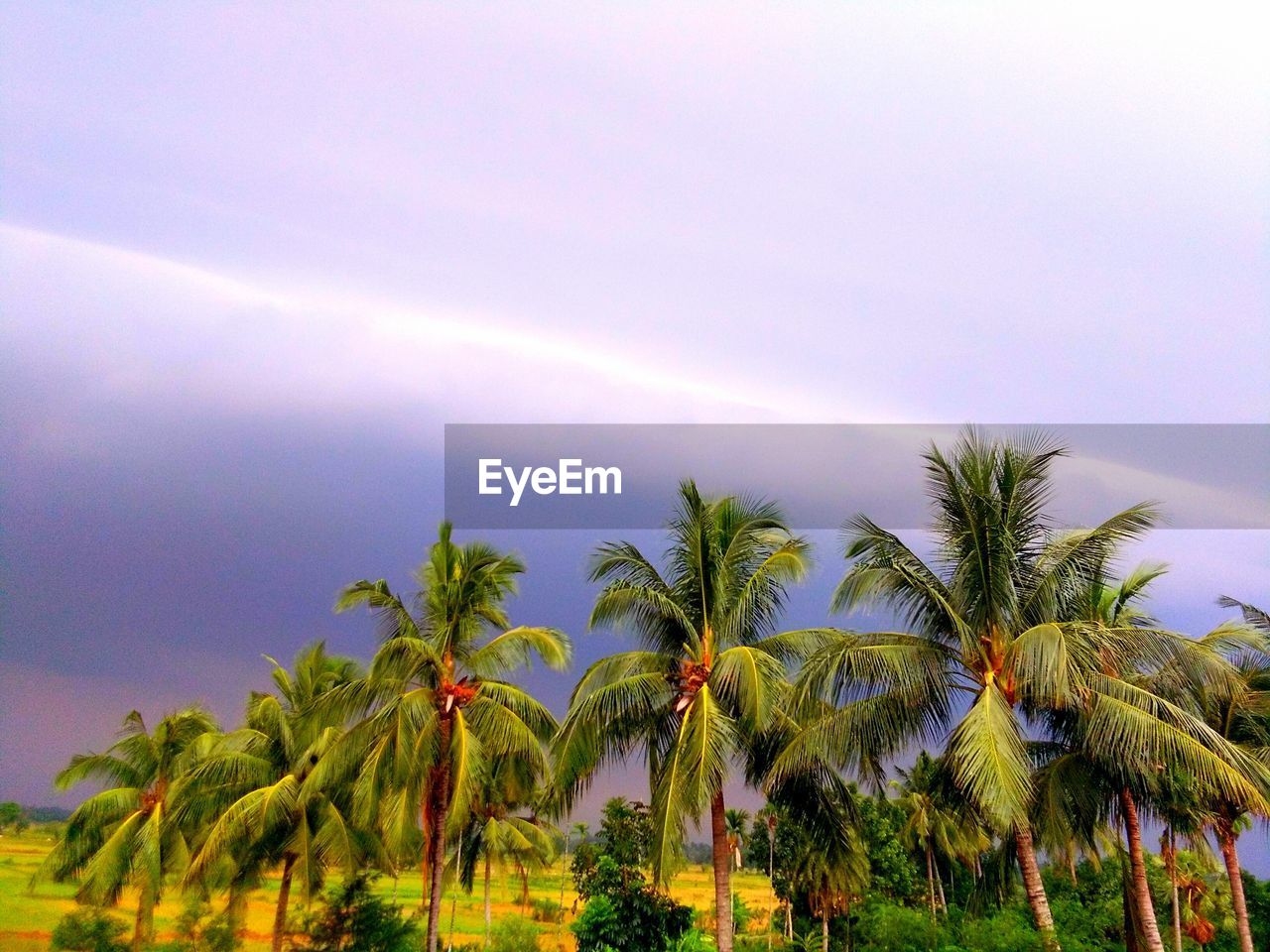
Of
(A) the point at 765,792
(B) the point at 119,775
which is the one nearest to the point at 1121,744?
(A) the point at 765,792

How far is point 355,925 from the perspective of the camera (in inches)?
1081

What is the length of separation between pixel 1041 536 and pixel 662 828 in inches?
338

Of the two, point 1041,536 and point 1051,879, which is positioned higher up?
point 1041,536

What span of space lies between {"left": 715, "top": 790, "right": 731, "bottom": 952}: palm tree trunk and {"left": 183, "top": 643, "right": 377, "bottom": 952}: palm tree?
993cm

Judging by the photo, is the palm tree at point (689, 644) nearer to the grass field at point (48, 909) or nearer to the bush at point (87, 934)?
the grass field at point (48, 909)

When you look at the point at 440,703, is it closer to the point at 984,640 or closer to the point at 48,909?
the point at 984,640

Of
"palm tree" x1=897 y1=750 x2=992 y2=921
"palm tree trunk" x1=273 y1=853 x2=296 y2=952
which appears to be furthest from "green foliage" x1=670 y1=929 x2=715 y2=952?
"palm tree" x1=897 y1=750 x2=992 y2=921

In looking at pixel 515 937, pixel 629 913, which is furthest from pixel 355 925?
pixel 629 913

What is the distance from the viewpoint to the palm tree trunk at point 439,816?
2016 centimetres

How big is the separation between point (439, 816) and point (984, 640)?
39.8 ft

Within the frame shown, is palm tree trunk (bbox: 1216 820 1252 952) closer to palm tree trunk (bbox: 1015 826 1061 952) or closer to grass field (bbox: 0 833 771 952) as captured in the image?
palm tree trunk (bbox: 1015 826 1061 952)

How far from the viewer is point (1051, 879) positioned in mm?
41375

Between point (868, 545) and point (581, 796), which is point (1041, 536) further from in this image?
point (581, 796)

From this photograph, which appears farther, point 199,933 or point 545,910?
point 545,910
